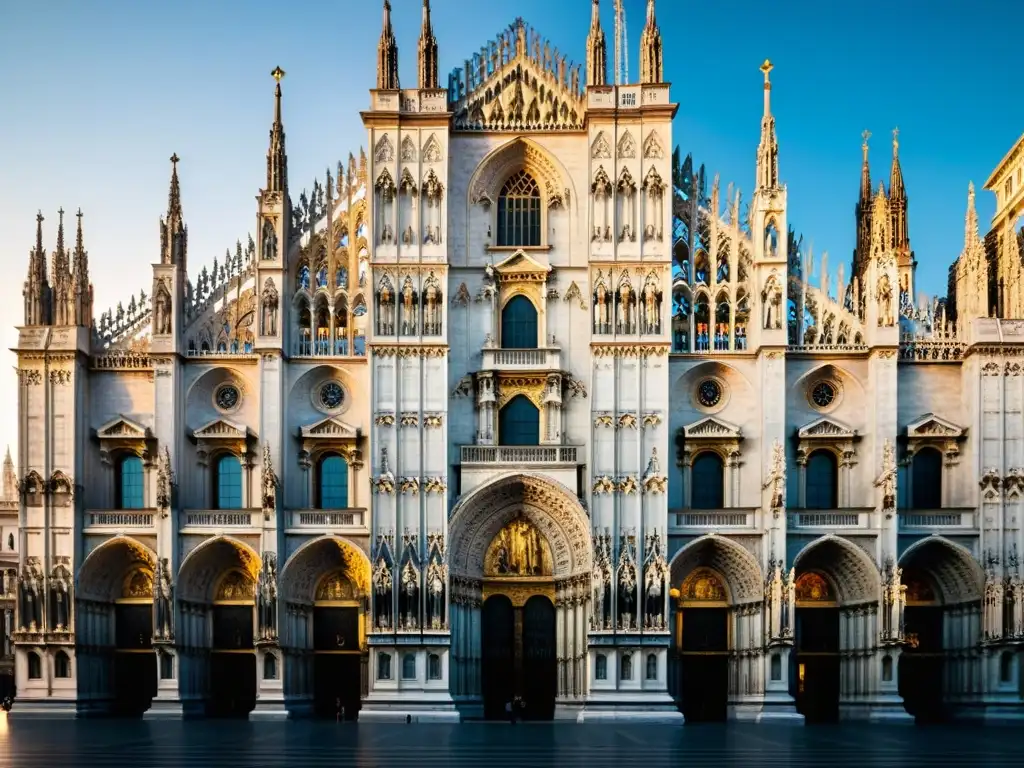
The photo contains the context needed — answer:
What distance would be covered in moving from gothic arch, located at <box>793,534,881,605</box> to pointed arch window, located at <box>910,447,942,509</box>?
4.09m

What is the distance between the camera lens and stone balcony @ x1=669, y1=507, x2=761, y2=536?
53.1 meters

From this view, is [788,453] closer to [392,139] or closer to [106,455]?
[392,139]

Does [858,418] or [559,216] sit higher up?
[559,216]

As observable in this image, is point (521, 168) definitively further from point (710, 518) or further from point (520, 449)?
point (710, 518)

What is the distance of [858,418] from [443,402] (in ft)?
56.7

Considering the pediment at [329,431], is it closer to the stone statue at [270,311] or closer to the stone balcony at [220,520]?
the stone balcony at [220,520]

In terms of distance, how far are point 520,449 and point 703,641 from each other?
1119cm

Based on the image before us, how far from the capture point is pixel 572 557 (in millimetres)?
54469

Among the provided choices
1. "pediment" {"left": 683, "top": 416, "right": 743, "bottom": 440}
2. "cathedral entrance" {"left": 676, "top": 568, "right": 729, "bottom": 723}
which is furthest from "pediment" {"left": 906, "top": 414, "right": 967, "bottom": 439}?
"cathedral entrance" {"left": 676, "top": 568, "right": 729, "bottom": 723}

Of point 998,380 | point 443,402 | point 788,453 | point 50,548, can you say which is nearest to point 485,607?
point 443,402

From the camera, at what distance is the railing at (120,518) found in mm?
53969

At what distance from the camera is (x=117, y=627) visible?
55.7m

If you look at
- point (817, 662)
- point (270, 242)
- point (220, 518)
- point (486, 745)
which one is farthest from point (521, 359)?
point (486, 745)

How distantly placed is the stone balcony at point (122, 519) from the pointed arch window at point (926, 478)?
3163cm
